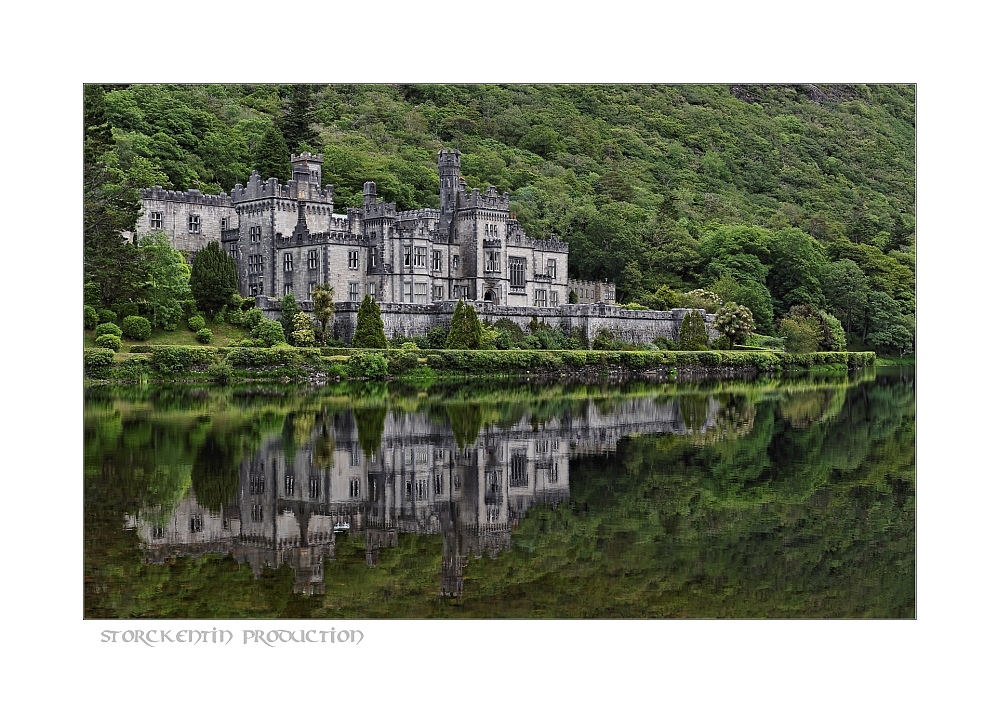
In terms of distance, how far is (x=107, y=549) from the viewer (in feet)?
44.2

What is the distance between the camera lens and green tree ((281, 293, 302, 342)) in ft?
158

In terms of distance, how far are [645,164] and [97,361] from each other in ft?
187

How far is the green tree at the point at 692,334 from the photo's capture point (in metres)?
57.8

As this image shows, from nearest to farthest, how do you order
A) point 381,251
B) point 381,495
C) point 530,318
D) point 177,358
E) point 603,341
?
point 381,495 < point 177,358 < point 530,318 < point 381,251 < point 603,341

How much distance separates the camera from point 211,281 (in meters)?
47.7

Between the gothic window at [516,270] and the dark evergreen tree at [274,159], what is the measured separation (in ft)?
43.7

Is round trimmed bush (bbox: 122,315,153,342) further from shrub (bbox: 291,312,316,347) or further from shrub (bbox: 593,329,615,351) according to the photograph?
shrub (bbox: 593,329,615,351)

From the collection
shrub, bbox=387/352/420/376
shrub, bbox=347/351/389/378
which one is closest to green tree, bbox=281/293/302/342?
shrub, bbox=347/351/389/378

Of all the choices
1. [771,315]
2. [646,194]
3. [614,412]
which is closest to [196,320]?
[614,412]

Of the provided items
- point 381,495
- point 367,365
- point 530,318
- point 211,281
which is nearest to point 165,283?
point 211,281

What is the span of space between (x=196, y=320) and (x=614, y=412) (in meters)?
20.4

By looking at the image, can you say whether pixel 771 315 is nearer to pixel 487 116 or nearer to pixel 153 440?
→ pixel 487 116

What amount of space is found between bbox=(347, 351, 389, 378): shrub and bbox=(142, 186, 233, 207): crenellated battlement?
14350 millimetres

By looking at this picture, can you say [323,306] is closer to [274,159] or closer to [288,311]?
[288,311]
